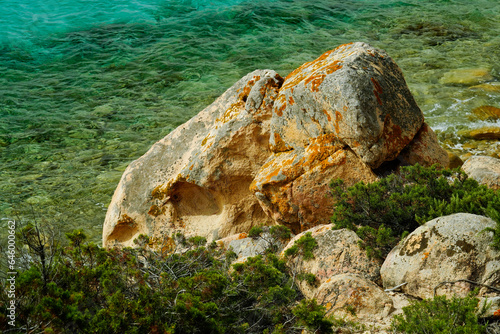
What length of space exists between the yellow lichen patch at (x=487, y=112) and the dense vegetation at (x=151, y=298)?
9.19m

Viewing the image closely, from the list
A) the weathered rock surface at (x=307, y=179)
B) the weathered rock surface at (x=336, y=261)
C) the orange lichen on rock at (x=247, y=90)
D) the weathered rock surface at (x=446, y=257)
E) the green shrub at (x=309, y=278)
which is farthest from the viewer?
the orange lichen on rock at (x=247, y=90)

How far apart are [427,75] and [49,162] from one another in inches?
473

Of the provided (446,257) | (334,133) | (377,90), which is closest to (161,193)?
(334,133)

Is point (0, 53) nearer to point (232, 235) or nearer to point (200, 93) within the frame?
point (200, 93)

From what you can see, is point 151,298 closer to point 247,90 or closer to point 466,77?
point 247,90

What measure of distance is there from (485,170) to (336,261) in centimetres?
279

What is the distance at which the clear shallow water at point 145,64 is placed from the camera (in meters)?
10.8

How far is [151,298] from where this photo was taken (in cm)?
363

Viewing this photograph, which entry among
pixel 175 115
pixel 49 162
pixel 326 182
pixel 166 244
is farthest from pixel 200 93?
pixel 326 182

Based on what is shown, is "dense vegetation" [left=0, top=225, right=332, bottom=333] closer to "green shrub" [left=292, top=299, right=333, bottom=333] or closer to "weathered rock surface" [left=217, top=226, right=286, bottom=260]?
"green shrub" [left=292, top=299, right=333, bottom=333]

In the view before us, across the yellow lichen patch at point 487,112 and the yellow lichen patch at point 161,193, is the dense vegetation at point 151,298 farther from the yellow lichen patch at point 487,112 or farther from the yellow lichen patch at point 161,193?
the yellow lichen patch at point 487,112

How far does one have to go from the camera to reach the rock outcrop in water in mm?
5801

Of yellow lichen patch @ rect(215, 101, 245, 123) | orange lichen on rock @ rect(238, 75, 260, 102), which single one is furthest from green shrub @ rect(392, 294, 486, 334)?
orange lichen on rock @ rect(238, 75, 260, 102)

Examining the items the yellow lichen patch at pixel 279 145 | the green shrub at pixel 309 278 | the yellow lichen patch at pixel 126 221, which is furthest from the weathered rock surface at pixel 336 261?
the yellow lichen patch at pixel 126 221
